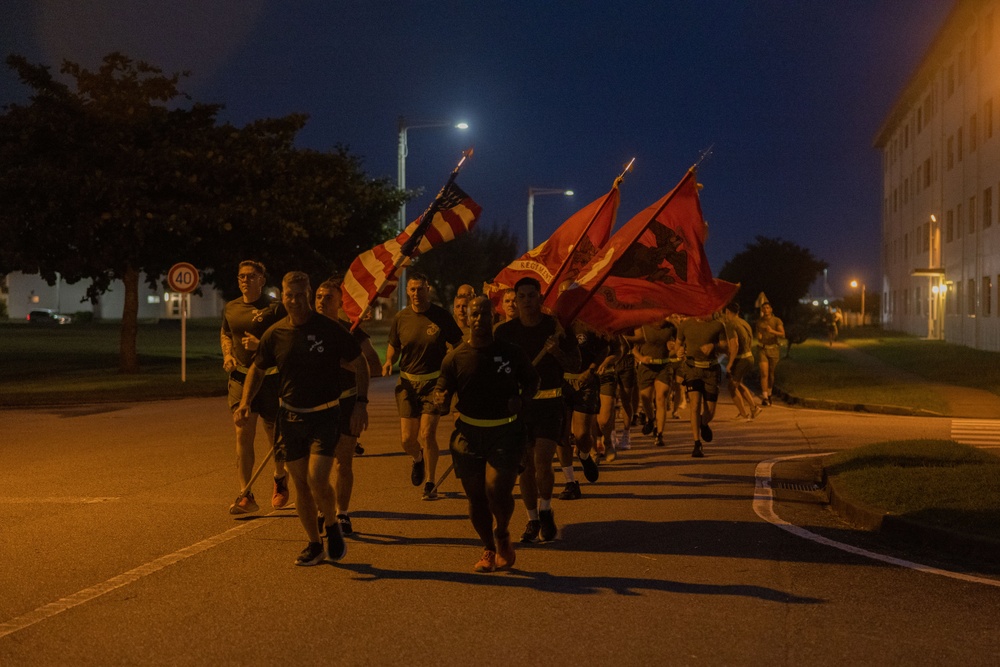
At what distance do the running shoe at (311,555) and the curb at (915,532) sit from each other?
409cm

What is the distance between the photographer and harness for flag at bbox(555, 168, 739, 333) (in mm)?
10508

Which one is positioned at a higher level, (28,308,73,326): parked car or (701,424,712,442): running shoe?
(28,308,73,326): parked car

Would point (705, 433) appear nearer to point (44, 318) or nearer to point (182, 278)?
point (182, 278)

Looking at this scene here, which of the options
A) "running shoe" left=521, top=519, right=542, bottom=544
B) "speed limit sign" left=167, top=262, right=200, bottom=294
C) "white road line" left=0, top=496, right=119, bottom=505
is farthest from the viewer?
"speed limit sign" left=167, top=262, right=200, bottom=294

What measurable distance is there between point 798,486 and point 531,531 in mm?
4084

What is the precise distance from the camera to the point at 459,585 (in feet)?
21.8

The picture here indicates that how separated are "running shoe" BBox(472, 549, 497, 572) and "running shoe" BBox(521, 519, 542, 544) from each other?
2.93 ft

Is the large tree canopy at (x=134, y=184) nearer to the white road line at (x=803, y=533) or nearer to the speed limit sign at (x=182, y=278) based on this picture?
the speed limit sign at (x=182, y=278)

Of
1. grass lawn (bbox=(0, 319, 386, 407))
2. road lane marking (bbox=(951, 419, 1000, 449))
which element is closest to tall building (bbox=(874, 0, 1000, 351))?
grass lawn (bbox=(0, 319, 386, 407))

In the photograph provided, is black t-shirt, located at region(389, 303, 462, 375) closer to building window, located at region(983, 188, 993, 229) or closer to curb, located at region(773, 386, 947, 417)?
curb, located at region(773, 386, 947, 417)

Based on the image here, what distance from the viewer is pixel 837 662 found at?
5191 millimetres

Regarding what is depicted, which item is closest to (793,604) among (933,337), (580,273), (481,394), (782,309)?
(481,394)

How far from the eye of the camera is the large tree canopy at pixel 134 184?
27.2 meters

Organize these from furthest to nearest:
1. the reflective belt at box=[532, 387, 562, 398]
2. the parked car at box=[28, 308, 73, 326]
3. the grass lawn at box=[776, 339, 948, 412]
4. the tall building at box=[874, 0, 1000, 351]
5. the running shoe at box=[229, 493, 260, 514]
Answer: the parked car at box=[28, 308, 73, 326], the tall building at box=[874, 0, 1000, 351], the grass lawn at box=[776, 339, 948, 412], the running shoe at box=[229, 493, 260, 514], the reflective belt at box=[532, 387, 562, 398]
